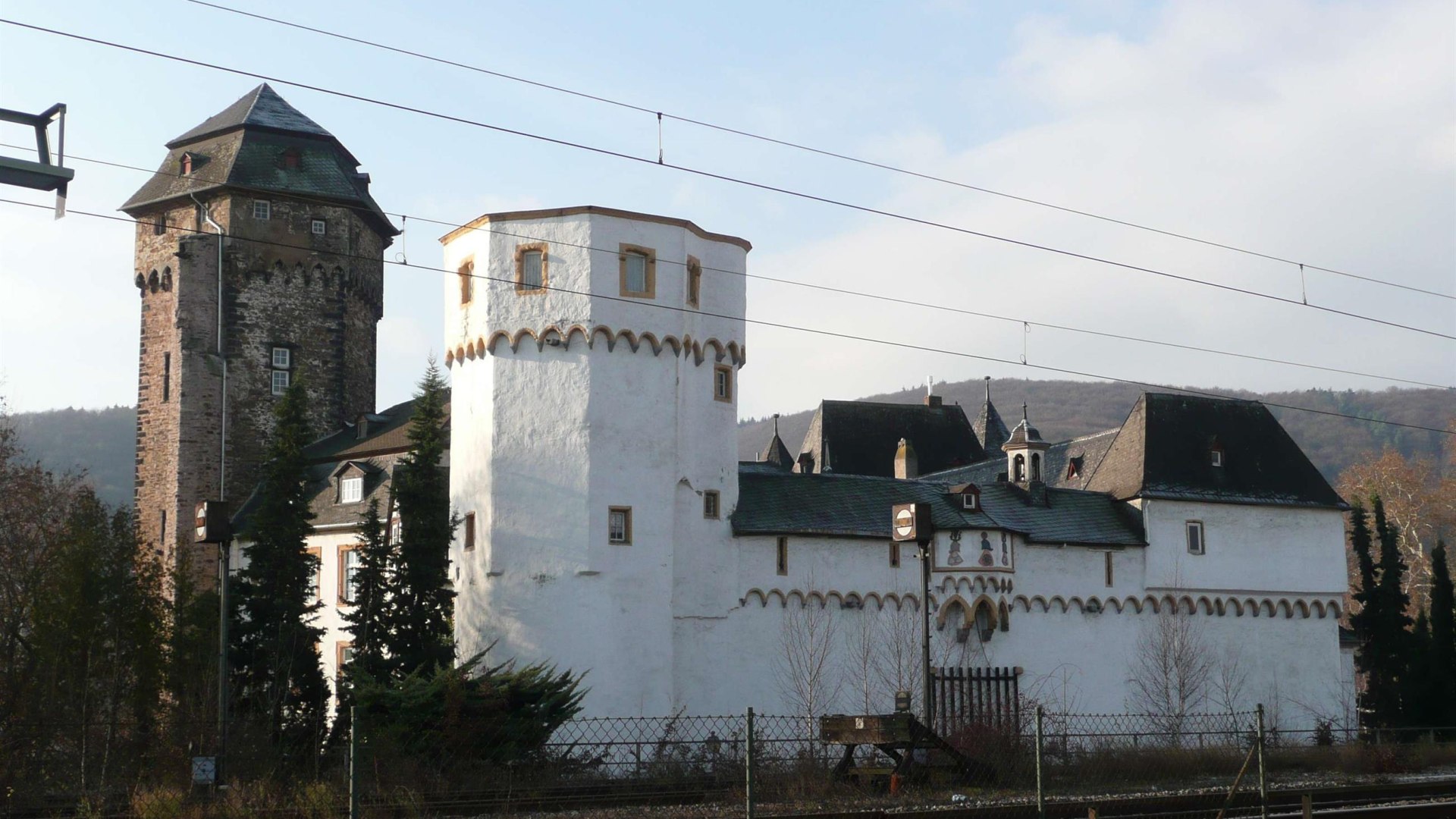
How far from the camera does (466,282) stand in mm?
33906

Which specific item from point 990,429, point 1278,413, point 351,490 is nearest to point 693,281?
point 351,490

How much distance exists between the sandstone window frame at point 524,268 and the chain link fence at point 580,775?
9.28 m

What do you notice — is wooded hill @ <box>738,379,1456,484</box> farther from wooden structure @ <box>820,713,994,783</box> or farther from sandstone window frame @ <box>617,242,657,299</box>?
wooden structure @ <box>820,713,994,783</box>

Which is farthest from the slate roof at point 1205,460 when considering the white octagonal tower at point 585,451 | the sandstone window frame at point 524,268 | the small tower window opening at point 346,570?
the small tower window opening at point 346,570

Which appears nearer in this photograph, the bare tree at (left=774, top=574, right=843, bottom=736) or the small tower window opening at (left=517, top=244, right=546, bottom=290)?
the small tower window opening at (left=517, top=244, right=546, bottom=290)

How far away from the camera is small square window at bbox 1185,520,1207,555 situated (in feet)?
131

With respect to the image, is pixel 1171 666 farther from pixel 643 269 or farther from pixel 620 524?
pixel 643 269

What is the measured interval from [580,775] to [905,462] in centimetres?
2952

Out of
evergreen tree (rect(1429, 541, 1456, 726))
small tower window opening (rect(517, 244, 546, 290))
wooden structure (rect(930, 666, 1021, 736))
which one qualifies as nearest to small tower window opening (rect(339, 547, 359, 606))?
small tower window opening (rect(517, 244, 546, 290))

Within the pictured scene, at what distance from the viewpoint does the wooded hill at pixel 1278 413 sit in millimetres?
128250

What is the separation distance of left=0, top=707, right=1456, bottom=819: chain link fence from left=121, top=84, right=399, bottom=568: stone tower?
A: 22.9 metres

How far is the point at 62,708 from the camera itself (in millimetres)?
27938

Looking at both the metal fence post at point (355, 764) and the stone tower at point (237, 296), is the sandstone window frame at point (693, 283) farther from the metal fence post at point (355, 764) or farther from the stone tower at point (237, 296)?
the metal fence post at point (355, 764)

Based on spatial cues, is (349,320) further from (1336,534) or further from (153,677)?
(1336,534)
